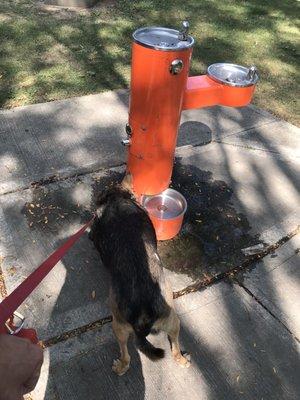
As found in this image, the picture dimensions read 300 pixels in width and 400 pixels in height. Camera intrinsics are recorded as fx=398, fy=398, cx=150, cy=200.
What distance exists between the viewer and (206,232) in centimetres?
345

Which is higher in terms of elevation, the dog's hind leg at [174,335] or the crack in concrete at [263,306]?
the dog's hind leg at [174,335]

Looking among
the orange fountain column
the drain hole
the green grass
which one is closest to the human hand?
the orange fountain column

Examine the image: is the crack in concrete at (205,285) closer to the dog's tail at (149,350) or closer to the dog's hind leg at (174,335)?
the dog's hind leg at (174,335)

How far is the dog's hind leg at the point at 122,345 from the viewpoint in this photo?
230 cm

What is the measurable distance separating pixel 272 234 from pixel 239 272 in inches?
22.5

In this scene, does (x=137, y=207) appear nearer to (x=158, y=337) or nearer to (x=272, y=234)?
(x=158, y=337)

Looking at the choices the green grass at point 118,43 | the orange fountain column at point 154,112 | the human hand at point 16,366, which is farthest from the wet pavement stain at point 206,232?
the human hand at point 16,366

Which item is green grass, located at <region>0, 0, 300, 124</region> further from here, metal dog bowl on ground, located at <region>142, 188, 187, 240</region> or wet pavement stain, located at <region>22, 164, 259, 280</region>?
metal dog bowl on ground, located at <region>142, 188, 187, 240</region>

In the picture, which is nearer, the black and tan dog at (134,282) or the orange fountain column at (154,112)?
the black and tan dog at (134,282)

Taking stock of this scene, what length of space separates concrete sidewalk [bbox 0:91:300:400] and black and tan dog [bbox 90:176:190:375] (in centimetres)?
22

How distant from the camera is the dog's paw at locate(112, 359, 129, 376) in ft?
8.12

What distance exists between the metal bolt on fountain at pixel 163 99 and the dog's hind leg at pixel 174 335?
916 millimetres

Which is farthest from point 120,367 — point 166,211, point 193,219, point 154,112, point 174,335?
point 154,112

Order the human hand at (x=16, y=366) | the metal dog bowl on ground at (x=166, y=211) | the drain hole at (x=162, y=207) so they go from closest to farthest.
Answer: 1. the human hand at (x=16, y=366)
2. the metal dog bowl on ground at (x=166, y=211)
3. the drain hole at (x=162, y=207)
